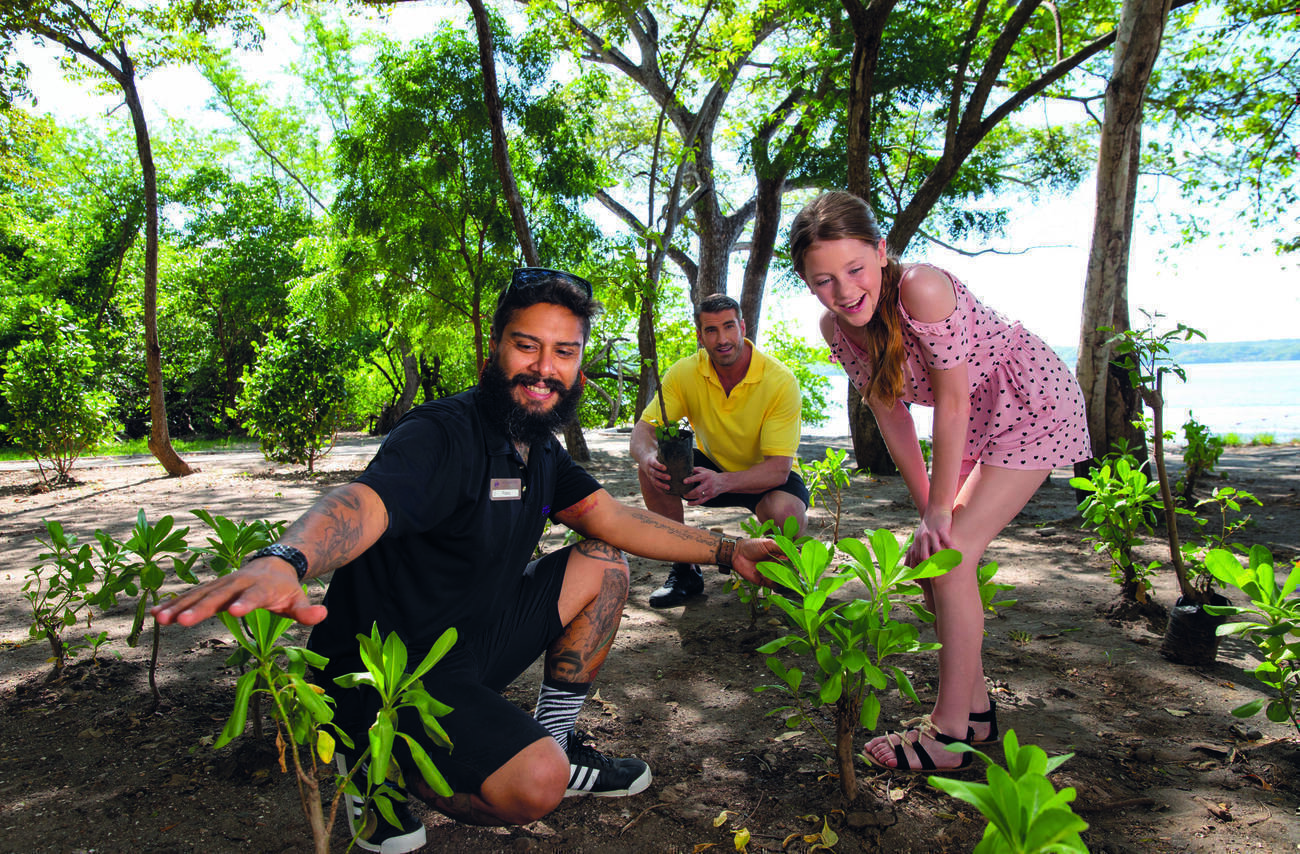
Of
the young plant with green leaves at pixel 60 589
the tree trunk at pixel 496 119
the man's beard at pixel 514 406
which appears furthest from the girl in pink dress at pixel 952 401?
the tree trunk at pixel 496 119

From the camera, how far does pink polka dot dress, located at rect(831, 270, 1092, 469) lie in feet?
7.48

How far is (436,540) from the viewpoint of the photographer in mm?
2000

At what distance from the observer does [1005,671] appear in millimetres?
2936

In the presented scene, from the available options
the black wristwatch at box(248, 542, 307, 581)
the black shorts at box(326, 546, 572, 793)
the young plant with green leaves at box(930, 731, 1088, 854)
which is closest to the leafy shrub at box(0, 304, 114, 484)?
the black shorts at box(326, 546, 572, 793)

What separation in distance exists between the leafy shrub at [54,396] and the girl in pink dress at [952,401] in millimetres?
9748

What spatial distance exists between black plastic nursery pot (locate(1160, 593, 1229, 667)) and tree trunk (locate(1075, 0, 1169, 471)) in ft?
10.4

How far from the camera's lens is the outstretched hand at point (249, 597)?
116 cm

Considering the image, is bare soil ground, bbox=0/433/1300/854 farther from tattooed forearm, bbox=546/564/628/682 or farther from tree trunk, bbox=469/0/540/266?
tree trunk, bbox=469/0/540/266

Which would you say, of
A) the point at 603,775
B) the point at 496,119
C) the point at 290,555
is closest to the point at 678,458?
the point at 603,775

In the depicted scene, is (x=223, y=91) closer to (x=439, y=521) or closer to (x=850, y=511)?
(x=850, y=511)

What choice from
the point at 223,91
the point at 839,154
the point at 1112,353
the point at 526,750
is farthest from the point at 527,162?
the point at 223,91

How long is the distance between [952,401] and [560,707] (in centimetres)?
149

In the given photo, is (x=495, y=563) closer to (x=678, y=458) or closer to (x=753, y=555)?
(x=753, y=555)

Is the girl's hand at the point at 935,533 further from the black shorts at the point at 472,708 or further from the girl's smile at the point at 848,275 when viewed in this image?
the black shorts at the point at 472,708
